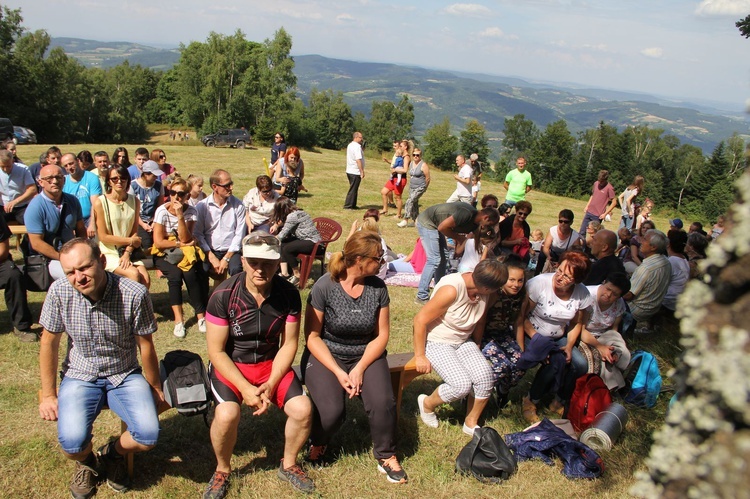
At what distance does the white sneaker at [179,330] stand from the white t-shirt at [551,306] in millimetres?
3628

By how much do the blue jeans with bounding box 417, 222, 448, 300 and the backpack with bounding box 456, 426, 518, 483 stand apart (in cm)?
315

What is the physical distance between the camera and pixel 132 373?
11.3 feet

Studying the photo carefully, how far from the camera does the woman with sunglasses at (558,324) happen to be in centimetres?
455

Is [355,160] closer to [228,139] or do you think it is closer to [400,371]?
[400,371]

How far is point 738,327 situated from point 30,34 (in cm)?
6150

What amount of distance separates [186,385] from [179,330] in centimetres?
238

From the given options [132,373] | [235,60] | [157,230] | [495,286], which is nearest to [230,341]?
[132,373]

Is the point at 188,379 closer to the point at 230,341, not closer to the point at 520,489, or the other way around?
the point at 230,341

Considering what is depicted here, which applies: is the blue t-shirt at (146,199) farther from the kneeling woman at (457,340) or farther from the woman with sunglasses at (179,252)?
the kneeling woman at (457,340)

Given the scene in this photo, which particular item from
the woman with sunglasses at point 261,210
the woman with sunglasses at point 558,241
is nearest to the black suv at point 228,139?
the woman with sunglasses at point 261,210

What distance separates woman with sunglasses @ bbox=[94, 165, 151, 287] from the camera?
534 centimetres

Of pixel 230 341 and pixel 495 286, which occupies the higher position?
pixel 495 286

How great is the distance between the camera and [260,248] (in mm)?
3418

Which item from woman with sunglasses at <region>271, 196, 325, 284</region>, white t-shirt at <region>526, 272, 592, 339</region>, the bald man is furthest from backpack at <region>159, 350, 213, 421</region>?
the bald man
